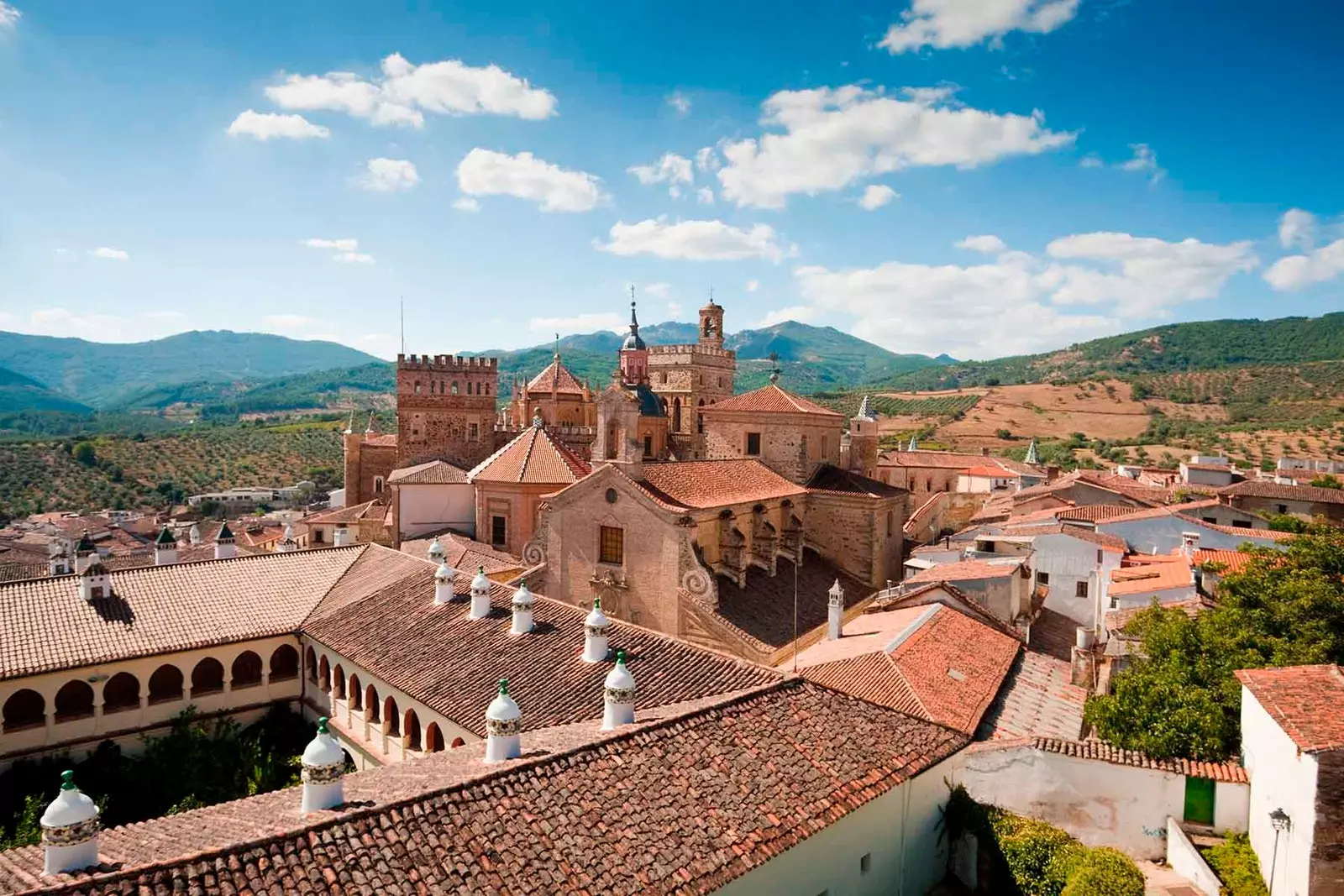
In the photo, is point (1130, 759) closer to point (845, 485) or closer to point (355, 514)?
point (845, 485)

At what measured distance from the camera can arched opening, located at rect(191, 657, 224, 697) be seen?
2197cm

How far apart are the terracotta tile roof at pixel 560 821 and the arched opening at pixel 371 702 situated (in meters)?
7.25

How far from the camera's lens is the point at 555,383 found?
155 ft

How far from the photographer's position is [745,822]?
1034cm

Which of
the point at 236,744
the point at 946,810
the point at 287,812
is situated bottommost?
the point at 236,744

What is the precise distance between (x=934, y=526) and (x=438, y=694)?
118 ft

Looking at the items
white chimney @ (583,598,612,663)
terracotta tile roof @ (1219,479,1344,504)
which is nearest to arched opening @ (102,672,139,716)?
white chimney @ (583,598,612,663)

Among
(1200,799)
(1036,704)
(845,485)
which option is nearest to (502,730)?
(1200,799)

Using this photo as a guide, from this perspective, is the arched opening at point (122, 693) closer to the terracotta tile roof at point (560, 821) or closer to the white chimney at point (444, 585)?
the white chimney at point (444, 585)

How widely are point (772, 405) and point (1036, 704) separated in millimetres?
16192

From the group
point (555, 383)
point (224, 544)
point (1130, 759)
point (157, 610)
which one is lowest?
point (1130, 759)

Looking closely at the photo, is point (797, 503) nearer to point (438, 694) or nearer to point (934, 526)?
point (438, 694)

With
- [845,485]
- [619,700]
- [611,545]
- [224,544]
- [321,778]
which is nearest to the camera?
[321,778]

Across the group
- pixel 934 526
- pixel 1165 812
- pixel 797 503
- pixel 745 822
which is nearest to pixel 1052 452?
pixel 934 526
